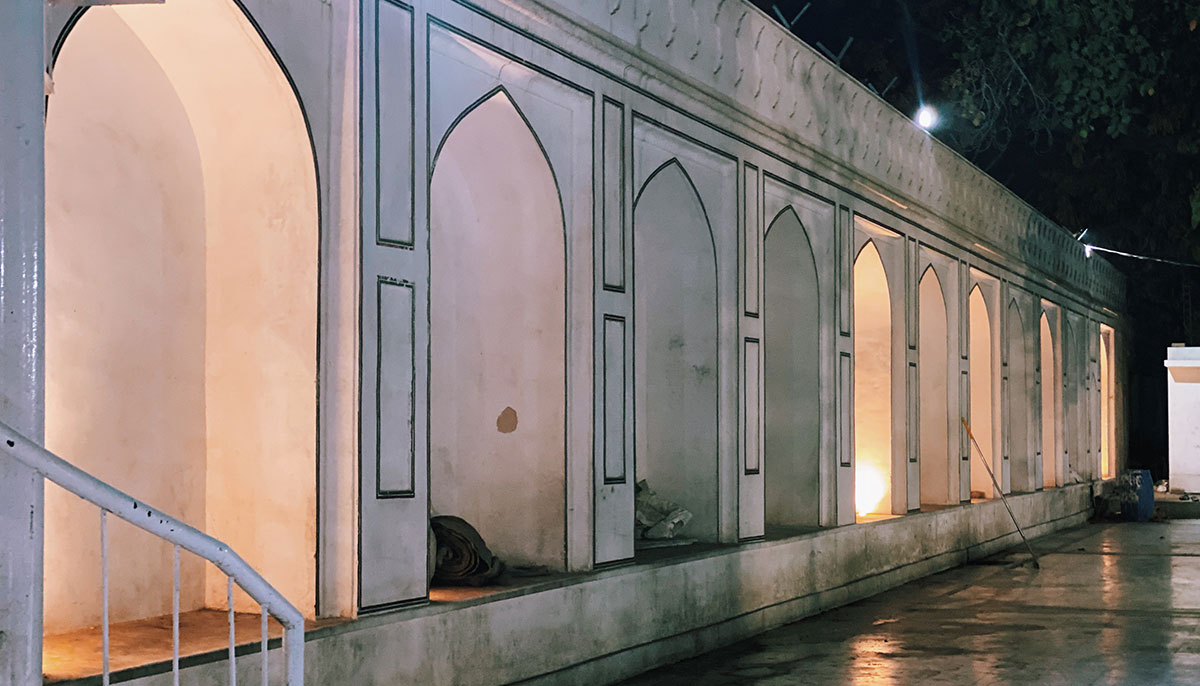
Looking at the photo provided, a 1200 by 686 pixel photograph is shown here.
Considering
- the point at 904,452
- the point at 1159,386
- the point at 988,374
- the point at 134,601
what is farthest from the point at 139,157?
the point at 1159,386

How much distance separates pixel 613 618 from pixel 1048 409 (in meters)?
16.5

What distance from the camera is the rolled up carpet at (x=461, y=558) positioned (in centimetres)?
831

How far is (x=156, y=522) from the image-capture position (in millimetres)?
4285

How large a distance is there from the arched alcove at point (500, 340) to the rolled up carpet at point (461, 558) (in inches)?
20.0

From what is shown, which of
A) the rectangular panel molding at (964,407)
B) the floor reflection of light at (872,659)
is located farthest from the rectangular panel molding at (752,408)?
the rectangular panel molding at (964,407)

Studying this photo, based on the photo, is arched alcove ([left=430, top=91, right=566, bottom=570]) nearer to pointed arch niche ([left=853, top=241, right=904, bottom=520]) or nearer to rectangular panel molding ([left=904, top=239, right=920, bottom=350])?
pointed arch niche ([left=853, top=241, right=904, bottom=520])

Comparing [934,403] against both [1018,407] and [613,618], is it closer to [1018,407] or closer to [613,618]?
[1018,407]

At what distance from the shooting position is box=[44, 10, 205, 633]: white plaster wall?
21.7 ft

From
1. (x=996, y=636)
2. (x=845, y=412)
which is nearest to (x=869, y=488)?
(x=845, y=412)

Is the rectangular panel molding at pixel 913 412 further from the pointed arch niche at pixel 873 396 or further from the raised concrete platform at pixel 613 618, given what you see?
the raised concrete platform at pixel 613 618

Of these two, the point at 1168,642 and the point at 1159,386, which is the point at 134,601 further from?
the point at 1159,386

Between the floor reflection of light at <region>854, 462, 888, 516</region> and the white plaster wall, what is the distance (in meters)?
9.58

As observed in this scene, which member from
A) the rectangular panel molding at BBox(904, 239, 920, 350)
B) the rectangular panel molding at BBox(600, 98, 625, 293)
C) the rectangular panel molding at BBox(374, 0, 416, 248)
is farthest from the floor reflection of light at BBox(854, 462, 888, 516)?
the rectangular panel molding at BBox(374, 0, 416, 248)

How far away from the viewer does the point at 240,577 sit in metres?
4.53
